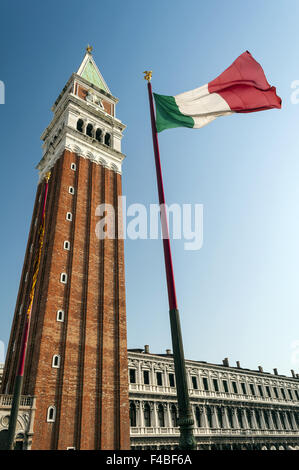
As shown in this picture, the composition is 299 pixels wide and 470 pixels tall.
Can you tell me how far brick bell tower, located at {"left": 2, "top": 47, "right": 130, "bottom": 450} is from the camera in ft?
76.5

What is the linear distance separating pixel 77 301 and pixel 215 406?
28.4 m

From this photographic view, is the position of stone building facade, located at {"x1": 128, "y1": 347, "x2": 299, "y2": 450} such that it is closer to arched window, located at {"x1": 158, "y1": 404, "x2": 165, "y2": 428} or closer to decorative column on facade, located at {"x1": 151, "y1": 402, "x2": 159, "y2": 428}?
decorative column on facade, located at {"x1": 151, "y1": 402, "x2": 159, "y2": 428}

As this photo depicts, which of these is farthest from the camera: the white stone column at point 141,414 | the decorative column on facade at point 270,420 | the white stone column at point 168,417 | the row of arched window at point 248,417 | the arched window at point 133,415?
the decorative column on facade at point 270,420

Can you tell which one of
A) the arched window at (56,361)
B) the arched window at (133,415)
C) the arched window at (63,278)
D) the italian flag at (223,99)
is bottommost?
the arched window at (133,415)

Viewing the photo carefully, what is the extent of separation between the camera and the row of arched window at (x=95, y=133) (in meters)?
39.6

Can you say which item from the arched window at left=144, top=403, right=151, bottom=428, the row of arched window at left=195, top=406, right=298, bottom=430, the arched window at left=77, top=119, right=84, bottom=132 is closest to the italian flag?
the arched window at left=77, top=119, right=84, bottom=132

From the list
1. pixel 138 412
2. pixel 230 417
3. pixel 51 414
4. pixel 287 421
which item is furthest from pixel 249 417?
pixel 51 414

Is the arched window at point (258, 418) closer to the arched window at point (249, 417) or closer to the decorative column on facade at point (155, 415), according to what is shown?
the arched window at point (249, 417)

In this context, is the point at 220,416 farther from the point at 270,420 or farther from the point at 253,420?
the point at 270,420

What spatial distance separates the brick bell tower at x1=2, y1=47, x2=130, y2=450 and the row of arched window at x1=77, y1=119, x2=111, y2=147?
0.12 m

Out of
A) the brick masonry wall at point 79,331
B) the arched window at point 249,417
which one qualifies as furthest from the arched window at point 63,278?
the arched window at point 249,417

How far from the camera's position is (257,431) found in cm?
4703

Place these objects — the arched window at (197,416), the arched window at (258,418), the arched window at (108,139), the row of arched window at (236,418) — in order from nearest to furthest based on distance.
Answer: the row of arched window at (236,418) → the arched window at (197,416) → the arched window at (108,139) → the arched window at (258,418)

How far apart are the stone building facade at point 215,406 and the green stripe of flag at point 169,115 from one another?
3132 cm
